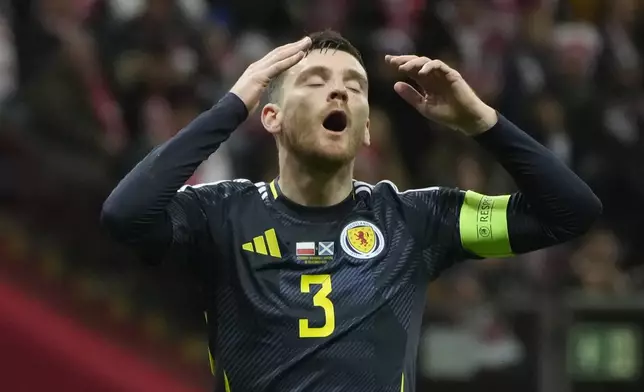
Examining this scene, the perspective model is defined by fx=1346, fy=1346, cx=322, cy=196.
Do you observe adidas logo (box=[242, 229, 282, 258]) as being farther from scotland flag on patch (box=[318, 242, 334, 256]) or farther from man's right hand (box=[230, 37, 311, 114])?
man's right hand (box=[230, 37, 311, 114])

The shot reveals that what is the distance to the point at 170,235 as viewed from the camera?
11.7 ft

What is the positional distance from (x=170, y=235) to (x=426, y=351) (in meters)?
3.20

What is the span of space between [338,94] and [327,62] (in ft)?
0.37

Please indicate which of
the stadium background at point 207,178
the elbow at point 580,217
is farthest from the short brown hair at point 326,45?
the stadium background at point 207,178

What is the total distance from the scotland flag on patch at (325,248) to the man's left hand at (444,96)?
0.46 metres

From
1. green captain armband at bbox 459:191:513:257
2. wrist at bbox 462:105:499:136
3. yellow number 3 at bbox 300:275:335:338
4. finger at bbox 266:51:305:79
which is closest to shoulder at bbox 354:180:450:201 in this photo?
green captain armband at bbox 459:191:513:257

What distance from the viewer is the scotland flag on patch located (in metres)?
3.63

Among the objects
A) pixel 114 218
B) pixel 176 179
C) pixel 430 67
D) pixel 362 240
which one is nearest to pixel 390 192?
pixel 362 240

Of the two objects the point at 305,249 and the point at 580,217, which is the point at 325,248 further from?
the point at 580,217

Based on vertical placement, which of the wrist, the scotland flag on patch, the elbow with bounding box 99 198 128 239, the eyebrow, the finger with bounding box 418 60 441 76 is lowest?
the scotland flag on patch

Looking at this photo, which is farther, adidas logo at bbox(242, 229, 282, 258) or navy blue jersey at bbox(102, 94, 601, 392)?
adidas logo at bbox(242, 229, 282, 258)

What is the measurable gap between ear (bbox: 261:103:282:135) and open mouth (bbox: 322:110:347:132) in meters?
0.16

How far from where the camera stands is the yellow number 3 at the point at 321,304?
350cm

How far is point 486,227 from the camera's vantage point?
3701 millimetres
